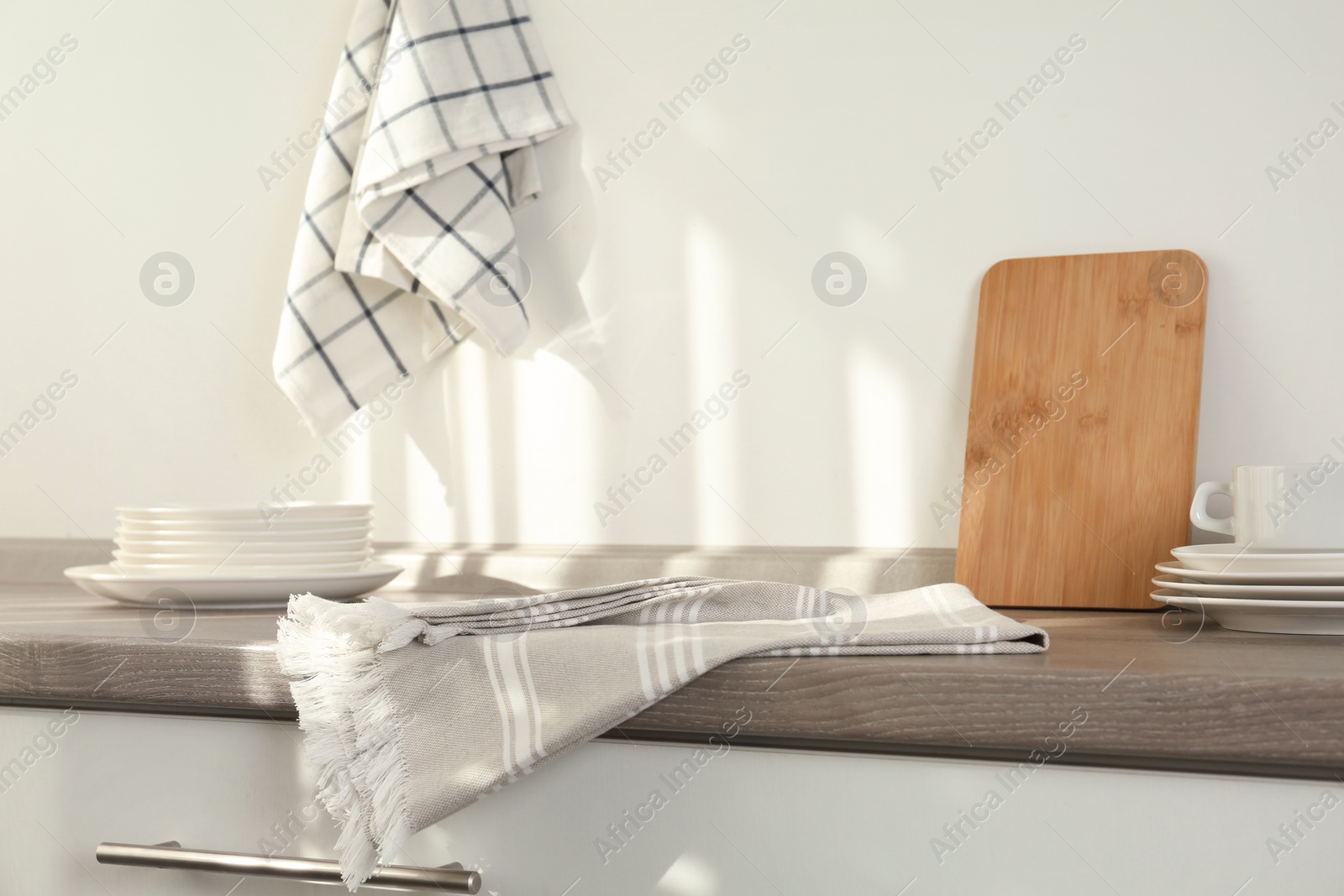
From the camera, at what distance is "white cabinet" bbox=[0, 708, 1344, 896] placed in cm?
Answer: 52

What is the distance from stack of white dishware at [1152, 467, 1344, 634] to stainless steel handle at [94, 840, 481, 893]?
0.52 metres

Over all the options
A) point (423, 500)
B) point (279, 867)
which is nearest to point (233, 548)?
point (423, 500)

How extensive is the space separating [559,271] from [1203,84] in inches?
25.7

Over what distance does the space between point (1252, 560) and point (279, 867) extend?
68 centimetres

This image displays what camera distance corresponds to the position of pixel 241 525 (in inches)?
36.5

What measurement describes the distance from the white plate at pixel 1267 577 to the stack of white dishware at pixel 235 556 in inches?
27.8

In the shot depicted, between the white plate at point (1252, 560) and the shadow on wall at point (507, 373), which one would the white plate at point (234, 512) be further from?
the white plate at point (1252, 560)

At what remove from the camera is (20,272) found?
1.30 m

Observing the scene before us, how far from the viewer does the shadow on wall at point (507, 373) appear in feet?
3.58

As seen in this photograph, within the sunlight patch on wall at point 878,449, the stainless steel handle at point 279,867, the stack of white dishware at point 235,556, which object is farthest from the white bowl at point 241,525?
the sunlight patch on wall at point 878,449

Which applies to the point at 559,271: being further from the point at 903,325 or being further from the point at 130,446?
the point at 130,446

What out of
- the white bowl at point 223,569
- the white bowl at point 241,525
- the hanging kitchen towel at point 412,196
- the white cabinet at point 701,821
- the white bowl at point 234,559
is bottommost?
the white cabinet at point 701,821

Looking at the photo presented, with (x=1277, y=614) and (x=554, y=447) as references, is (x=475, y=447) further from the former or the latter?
(x=1277, y=614)

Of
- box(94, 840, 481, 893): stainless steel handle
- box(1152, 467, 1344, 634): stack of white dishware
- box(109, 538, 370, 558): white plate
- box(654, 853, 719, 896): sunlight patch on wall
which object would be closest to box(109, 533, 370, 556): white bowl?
box(109, 538, 370, 558): white plate
